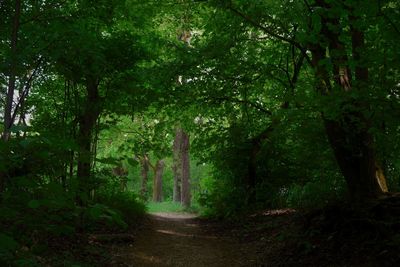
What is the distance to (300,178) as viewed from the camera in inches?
474

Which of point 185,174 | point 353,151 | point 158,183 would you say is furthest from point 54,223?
point 158,183

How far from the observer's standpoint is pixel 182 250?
27.0 ft

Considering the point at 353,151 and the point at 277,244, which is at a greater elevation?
the point at 353,151

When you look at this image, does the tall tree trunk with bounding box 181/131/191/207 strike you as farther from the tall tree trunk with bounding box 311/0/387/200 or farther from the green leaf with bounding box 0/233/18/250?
the green leaf with bounding box 0/233/18/250

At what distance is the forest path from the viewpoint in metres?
7.09

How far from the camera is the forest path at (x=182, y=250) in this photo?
7.09 meters

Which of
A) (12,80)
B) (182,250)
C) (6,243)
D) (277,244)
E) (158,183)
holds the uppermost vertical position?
(158,183)

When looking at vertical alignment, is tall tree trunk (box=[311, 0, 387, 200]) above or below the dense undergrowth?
above

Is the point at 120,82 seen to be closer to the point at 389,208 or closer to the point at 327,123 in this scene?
the point at 327,123

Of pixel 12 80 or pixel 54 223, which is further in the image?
pixel 12 80

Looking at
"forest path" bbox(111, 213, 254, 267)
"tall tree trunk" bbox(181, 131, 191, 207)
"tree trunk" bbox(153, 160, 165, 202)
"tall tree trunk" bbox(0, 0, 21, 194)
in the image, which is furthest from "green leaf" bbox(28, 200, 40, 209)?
"tree trunk" bbox(153, 160, 165, 202)

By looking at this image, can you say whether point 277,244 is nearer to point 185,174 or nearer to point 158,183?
point 185,174

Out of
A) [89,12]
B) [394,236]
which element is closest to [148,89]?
[89,12]

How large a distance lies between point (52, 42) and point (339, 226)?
5037 mm
